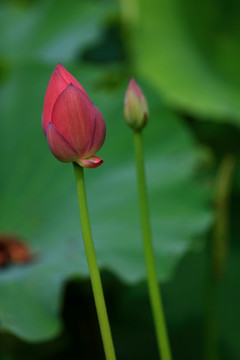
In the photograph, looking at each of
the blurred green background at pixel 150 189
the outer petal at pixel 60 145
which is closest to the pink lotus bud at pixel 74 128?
the outer petal at pixel 60 145

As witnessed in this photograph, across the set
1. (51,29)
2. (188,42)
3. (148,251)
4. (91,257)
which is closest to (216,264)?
(188,42)

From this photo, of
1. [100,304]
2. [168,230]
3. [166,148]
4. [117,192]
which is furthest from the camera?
[166,148]

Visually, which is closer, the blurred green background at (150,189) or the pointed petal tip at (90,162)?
the pointed petal tip at (90,162)

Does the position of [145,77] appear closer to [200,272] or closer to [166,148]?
[166,148]

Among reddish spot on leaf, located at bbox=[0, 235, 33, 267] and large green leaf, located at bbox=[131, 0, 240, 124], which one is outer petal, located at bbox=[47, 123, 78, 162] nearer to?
reddish spot on leaf, located at bbox=[0, 235, 33, 267]

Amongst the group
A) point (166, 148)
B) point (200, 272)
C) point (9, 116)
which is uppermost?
point (9, 116)

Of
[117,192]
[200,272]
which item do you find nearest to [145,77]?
[117,192]

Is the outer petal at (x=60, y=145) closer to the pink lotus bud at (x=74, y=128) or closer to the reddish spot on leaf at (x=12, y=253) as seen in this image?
the pink lotus bud at (x=74, y=128)

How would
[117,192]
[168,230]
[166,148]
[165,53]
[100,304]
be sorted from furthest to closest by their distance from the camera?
[165,53] → [166,148] → [117,192] → [168,230] → [100,304]
